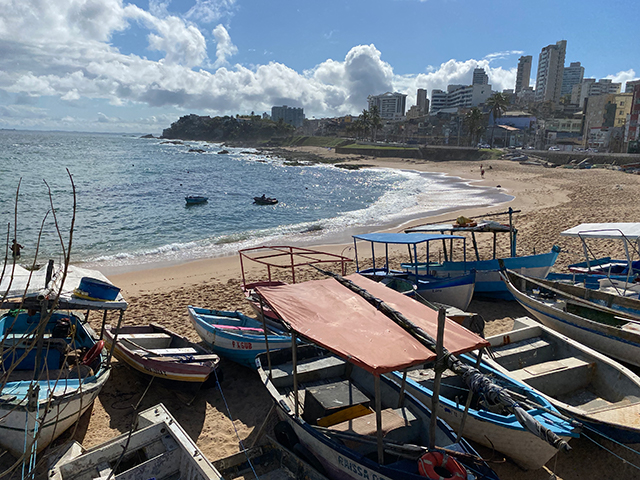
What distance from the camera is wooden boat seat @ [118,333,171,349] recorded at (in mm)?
9984

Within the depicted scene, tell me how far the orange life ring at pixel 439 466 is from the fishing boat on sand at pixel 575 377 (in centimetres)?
262

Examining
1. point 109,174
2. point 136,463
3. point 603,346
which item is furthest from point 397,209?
point 109,174

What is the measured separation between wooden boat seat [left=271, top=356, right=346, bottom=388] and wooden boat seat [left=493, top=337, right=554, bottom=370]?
3.33m

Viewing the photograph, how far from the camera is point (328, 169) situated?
80562 millimetres

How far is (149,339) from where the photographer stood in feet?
33.3

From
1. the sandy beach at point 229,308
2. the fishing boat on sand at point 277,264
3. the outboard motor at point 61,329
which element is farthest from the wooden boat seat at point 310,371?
the outboard motor at point 61,329

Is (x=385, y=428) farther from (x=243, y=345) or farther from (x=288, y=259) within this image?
(x=288, y=259)

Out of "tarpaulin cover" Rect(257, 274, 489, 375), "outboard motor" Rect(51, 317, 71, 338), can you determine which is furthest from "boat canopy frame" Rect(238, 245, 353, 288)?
"outboard motor" Rect(51, 317, 71, 338)

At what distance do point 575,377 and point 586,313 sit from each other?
3256 mm

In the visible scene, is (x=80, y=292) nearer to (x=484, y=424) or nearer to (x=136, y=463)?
(x=136, y=463)

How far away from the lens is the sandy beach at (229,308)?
7193mm

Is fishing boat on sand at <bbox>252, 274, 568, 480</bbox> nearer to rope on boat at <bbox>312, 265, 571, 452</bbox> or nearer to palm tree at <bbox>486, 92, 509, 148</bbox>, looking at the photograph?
rope on boat at <bbox>312, 265, 571, 452</bbox>

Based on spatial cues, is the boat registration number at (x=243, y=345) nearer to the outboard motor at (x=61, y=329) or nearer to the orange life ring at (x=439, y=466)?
the outboard motor at (x=61, y=329)

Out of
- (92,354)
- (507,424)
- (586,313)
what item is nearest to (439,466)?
(507,424)
